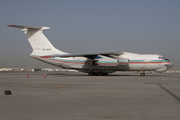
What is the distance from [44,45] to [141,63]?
14738 millimetres

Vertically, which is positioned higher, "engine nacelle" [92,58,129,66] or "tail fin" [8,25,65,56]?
"tail fin" [8,25,65,56]

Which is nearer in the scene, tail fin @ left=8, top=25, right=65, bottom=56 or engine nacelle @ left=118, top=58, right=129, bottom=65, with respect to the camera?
engine nacelle @ left=118, top=58, right=129, bottom=65

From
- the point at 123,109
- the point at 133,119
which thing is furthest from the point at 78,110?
the point at 133,119

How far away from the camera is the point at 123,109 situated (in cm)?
655

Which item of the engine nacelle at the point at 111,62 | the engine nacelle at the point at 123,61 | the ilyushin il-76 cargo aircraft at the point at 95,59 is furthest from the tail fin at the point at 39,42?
the engine nacelle at the point at 123,61

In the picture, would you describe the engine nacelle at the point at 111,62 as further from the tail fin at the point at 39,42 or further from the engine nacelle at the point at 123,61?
the tail fin at the point at 39,42

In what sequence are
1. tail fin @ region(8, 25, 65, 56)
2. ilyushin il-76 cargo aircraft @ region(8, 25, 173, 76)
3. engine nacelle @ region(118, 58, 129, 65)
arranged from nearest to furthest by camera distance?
1. engine nacelle @ region(118, 58, 129, 65)
2. ilyushin il-76 cargo aircraft @ region(8, 25, 173, 76)
3. tail fin @ region(8, 25, 65, 56)

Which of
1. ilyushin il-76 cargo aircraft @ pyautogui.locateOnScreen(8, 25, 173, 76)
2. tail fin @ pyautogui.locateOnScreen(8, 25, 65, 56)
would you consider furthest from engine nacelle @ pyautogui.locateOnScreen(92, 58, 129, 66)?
tail fin @ pyautogui.locateOnScreen(8, 25, 65, 56)

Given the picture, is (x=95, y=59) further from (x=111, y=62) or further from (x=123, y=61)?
(x=123, y=61)

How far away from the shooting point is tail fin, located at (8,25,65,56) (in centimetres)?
3337

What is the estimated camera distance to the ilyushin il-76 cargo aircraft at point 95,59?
3058 centimetres

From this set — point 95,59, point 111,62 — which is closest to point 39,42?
point 95,59

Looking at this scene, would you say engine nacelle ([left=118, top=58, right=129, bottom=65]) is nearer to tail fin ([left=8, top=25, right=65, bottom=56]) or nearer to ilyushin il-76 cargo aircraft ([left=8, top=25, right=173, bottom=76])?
ilyushin il-76 cargo aircraft ([left=8, top=25, right=173, bottom=76])

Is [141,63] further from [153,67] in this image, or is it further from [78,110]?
[78,110]
